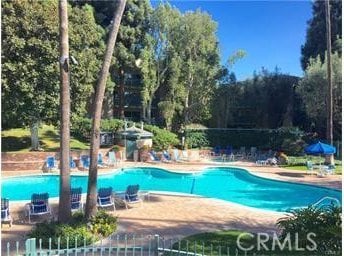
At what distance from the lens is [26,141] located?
101ft

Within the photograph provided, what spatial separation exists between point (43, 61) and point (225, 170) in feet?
39.7

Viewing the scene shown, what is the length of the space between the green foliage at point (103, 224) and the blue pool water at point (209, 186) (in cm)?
705

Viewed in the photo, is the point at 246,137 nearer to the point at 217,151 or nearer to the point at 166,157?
the point at 217,151

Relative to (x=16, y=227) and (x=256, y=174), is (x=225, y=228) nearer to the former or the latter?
(x=16, y=227)

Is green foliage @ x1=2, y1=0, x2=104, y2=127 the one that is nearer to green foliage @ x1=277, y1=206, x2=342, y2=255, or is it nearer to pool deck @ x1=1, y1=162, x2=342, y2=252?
pool deck @ x1=1, y1=162, x2=342, y2=252

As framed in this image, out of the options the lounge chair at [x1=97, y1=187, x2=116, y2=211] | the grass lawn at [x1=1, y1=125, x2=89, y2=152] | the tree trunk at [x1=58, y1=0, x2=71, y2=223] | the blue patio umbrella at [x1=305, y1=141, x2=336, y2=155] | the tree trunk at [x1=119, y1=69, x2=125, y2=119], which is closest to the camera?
the tree trunk at [x1=58, y1=0, x2=71, y2=223]

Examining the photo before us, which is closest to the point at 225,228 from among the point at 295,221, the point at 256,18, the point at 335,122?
the point at 295,221

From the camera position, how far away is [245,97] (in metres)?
41.3

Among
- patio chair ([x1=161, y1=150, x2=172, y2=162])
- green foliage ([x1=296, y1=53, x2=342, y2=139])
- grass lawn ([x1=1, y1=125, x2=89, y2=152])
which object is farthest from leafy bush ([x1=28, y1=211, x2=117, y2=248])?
green foliage ([x1=296, y1=53, x2=342, y2=139])

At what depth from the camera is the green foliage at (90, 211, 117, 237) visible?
36.5ft

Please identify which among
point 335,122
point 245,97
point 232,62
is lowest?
point 335,122

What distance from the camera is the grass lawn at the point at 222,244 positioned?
929 cm

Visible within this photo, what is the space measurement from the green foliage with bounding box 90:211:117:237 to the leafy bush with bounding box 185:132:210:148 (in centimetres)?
2378

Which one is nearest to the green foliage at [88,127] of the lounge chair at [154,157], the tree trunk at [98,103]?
the lounge chair at [154,157]
